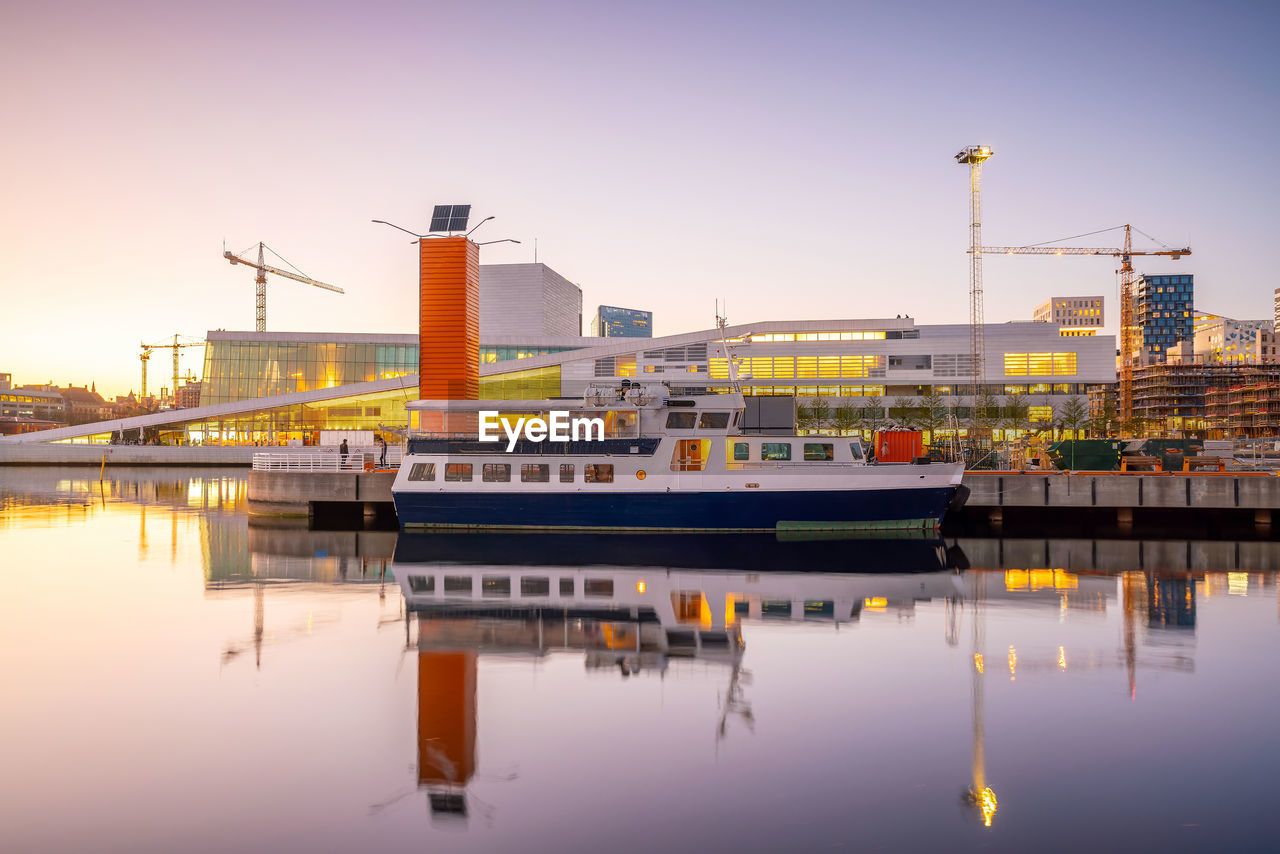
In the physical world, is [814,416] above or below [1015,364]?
below

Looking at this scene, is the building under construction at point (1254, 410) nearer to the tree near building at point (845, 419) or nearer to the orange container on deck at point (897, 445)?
the tree near building at point (845, 419)

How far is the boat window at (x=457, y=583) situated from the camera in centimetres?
2341

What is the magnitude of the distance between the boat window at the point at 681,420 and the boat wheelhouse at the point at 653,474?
43mm

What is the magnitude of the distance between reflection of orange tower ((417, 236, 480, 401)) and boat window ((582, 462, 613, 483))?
10.5 meters

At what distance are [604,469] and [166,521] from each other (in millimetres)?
24367

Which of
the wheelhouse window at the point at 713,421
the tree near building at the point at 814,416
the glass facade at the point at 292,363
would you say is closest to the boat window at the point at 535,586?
the wheelhouse window at the point at 713,421

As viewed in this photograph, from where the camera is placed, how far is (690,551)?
30.7 metres

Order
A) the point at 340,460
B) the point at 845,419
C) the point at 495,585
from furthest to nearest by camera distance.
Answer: the point at 845,419 < the point at 340,460 < the point at 495,585

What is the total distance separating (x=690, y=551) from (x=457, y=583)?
9.80 m

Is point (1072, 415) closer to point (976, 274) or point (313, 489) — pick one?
point (976, 274)

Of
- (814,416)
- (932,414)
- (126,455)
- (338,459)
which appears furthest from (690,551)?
(126,455)

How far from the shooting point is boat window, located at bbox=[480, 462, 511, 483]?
35500 millimetres

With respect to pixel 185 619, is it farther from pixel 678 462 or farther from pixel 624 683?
pixel 678 462

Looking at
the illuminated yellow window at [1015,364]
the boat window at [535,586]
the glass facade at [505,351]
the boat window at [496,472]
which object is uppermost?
the glass facade at [505,351]
